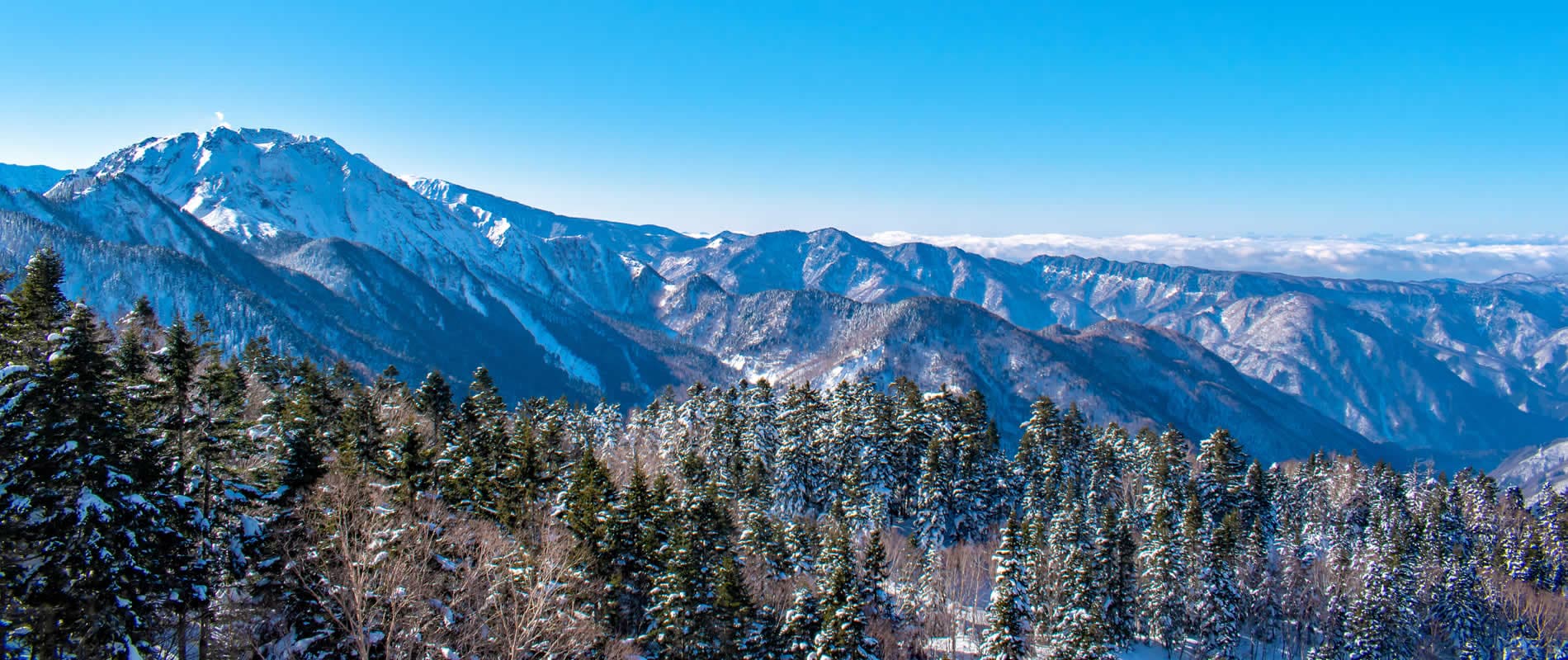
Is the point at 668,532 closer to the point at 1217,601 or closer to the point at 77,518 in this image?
the point at 77,518

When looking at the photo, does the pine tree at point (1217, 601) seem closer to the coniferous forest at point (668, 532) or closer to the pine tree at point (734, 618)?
the coniferous forest at point (668, 532)

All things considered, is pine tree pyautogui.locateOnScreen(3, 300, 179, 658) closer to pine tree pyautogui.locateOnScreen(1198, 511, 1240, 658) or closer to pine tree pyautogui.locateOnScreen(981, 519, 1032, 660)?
pine tree pyautogui.locateOnScreen(981, 519, 1032, 660)

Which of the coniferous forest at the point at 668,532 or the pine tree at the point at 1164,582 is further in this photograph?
the pine tree at the point at 1164,582

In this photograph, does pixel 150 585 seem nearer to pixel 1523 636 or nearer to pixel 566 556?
pixel 566 556

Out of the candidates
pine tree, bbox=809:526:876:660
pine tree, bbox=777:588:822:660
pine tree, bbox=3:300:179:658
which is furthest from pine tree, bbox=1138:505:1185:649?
pine tree, bbox=3:300:179:658

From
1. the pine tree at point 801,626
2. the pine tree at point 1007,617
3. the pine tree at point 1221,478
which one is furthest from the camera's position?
Answer: the pine tree at point 1221,478

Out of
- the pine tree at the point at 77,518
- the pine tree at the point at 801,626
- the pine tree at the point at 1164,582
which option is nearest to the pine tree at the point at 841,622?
the pine tree at the point at 801,626

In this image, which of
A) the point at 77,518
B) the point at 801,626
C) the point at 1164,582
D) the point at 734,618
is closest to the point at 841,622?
the point at 801,626

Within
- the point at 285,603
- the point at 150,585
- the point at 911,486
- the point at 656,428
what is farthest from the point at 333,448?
the point at 656,428
